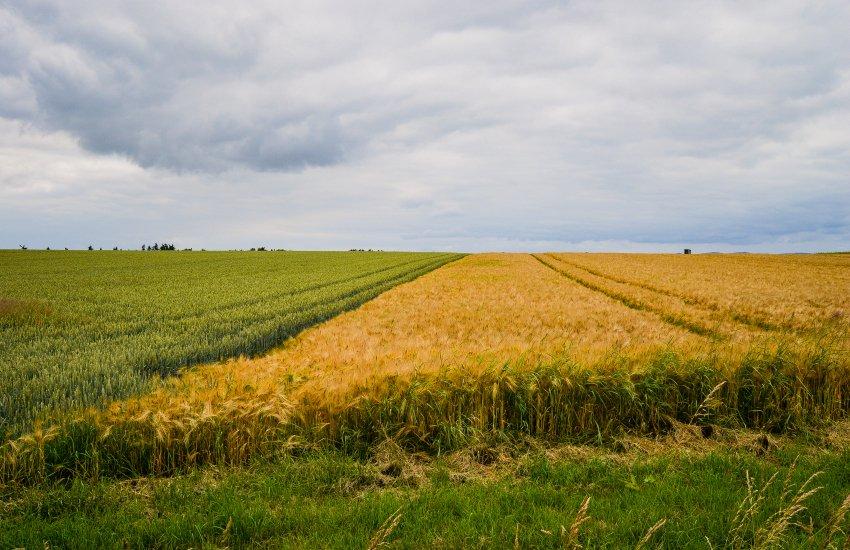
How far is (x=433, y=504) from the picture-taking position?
15.2 feet

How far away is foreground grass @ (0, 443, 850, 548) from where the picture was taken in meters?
4.01

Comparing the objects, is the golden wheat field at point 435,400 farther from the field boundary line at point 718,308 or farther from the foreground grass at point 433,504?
the field boundary line at point 718,308

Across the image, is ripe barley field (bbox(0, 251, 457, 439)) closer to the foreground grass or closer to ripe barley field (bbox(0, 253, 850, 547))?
ripe barley field (bbox(0, 253, 850, 547))

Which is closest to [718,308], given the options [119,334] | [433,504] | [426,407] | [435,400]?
[435,400]

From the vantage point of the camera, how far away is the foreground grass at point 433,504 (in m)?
4.01

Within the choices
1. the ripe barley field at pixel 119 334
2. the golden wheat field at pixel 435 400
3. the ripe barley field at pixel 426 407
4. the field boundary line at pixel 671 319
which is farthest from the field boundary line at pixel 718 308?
the ripe barley field at pixel 119 334

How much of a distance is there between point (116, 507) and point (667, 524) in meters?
5.47

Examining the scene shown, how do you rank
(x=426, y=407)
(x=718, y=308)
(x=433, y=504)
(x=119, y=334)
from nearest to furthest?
(x=433, y=504), (x=426, y=407), (x=119, y=334), (x=718, y=308)

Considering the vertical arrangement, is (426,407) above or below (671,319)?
above

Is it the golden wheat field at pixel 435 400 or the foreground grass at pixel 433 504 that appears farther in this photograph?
the golden wheat field at pixel 435 400

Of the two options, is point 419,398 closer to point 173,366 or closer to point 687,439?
point 687,439

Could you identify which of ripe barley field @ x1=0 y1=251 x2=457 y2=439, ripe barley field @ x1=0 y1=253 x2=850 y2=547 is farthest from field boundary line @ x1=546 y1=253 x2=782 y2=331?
ripe barley field @ x1=0 y1=251 x2=457 y2=439

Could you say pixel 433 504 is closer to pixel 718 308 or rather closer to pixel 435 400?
pixel 435 400

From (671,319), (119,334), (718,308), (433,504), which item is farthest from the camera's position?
(718,308)
